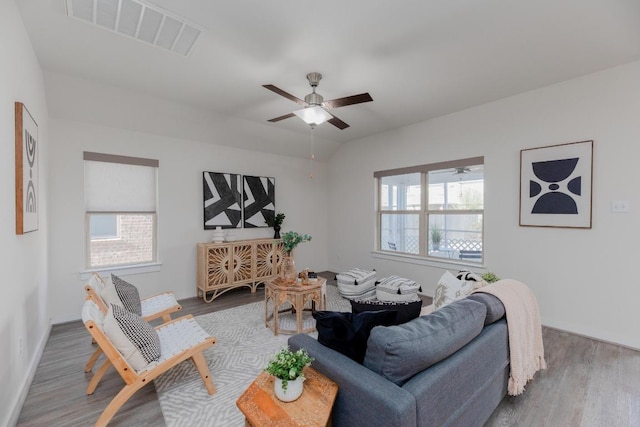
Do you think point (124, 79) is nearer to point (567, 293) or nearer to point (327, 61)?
point (327, 61)

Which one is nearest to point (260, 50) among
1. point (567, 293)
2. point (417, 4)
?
point (417, 4)

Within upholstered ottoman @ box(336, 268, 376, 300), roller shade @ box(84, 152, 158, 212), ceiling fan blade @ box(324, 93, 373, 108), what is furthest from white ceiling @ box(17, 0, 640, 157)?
upholstered ottoman @ box(336, 268, 376, 300)

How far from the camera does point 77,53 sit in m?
2.58

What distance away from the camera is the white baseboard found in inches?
70.8

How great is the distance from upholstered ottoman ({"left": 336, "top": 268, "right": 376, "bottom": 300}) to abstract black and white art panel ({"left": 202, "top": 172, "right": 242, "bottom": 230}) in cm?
203

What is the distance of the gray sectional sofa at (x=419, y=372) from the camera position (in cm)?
118

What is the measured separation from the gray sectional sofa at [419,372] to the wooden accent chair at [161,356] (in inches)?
34.0

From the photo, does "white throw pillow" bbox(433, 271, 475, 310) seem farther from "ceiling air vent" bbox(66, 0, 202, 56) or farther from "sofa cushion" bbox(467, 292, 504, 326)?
"ceiling air vent" bbox(66, 0, 202, 56)

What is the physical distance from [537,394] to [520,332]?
0.59 m

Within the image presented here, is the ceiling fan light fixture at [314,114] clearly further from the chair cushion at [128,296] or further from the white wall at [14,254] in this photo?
the chair cushion at [128,296]

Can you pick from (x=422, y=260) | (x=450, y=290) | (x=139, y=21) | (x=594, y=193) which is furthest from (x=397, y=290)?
(x=139, y=21)

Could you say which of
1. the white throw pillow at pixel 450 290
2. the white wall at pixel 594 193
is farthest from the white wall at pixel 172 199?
the white throw pillow at pixel 450 290

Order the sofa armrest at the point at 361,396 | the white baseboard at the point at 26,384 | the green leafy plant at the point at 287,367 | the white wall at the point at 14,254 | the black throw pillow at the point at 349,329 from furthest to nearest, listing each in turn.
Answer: the white baseboard at the point at 26,384 < the white wall at the point at 14,254 < the black throw pillow at the point at 349,329 < the green leafy plant at the point at 287,367 < the sofa armrest at the point at 361,396

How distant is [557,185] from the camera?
321cm
